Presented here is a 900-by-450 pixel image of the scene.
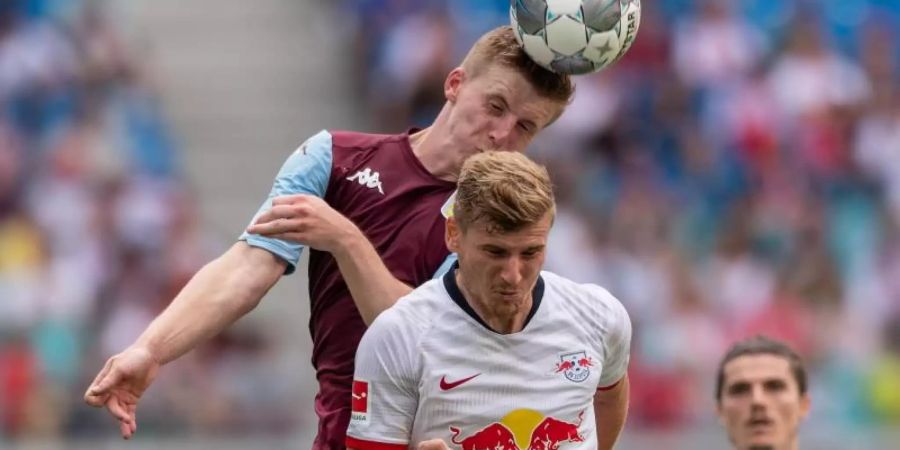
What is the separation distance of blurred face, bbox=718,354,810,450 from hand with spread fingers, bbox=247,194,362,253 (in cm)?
253

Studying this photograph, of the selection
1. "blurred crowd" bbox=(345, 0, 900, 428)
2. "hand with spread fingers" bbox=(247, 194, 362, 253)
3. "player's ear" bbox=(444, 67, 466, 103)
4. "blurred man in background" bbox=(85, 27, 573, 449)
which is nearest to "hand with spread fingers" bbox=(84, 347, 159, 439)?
"blurred man in background" bbox=(85, 27, 573, 449)

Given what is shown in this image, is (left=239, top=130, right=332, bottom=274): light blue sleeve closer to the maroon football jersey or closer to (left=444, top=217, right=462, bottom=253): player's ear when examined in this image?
the maroon football jersey

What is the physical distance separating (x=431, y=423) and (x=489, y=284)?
0.43 meters

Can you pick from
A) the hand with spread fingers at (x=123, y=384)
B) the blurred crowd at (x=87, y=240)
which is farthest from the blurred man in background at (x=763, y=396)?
the blurred crowd at (x=87, y=240)

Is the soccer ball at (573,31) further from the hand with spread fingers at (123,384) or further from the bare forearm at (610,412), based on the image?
the hand with spread fingers at (123,384)

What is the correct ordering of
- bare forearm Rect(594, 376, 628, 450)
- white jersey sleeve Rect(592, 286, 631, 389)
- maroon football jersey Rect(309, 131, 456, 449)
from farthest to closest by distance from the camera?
maroon football jersey Rect(309, 131, 456, 449)
bare forearm Rect(594, 376, 628, 450)
white jersey sleeve Rect(592, 286, 631, 389)

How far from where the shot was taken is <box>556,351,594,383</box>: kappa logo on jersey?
5.15m

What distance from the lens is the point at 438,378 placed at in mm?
5031

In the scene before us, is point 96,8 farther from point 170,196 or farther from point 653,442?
point 653,442

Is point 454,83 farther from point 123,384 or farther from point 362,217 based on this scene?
point 123,384

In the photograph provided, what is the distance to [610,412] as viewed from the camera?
5.62m

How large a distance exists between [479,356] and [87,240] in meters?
7.18

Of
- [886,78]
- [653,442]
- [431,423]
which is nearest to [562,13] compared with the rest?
[431,423]

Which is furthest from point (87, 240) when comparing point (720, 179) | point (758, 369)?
point (758, 369)
